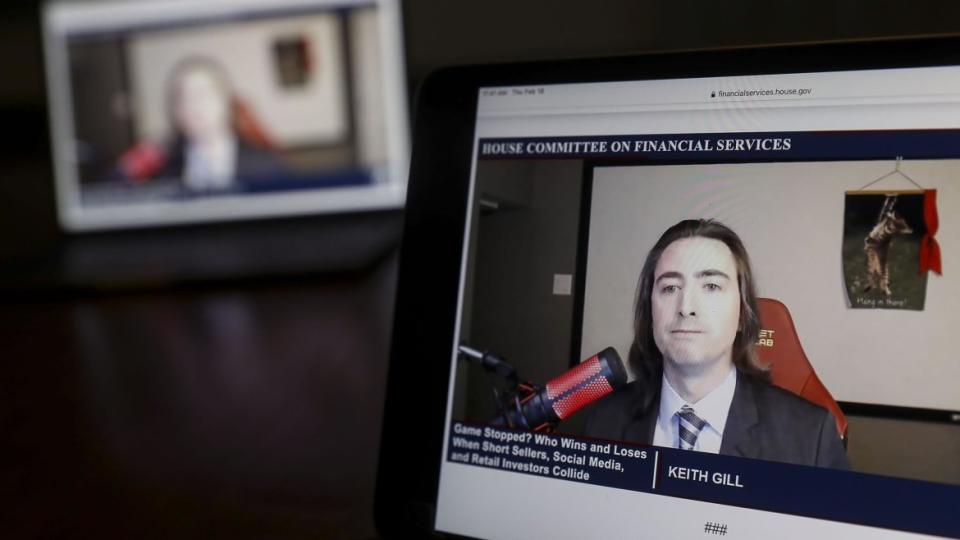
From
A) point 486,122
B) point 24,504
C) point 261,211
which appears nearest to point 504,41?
point 261,211

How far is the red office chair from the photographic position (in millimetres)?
325

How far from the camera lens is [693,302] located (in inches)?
14.0

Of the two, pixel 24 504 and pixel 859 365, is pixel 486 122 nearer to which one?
pixel 859 365

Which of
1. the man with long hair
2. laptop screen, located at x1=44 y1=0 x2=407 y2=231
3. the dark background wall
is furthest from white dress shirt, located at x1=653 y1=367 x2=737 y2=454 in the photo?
laptop screen, located at x1=44 y1=0 x2=407 y2=231

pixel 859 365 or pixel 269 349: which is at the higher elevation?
pixel 859 365

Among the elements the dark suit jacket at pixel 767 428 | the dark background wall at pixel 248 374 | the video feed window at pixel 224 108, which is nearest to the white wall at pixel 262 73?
the video feed window at pixel 224 108

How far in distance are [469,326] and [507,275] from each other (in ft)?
0.10

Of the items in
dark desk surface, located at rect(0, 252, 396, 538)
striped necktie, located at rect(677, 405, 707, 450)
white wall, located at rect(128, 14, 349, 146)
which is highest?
white wall, located at rect(128, 14, 349, 146)

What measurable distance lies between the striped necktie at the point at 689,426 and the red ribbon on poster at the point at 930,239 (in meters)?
0.11

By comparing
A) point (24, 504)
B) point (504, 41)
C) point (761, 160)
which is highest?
point (504, 41)

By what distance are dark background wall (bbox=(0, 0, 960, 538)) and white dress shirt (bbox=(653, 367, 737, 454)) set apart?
6.4 inches

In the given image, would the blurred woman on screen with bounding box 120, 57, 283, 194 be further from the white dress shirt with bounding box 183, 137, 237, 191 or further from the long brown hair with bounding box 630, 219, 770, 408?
the long brown hair with bounding box 630, 219, 770, 408

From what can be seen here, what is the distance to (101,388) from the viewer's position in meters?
0.66

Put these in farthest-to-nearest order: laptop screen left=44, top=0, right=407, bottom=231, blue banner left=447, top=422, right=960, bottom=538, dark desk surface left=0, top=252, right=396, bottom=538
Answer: laptop screen left=44, top=0, right=407, bottom=231
dark desk surface left=0, top=252, right=396, bottom=538
blue banner left=447, top=422, right=960, bottom=538
